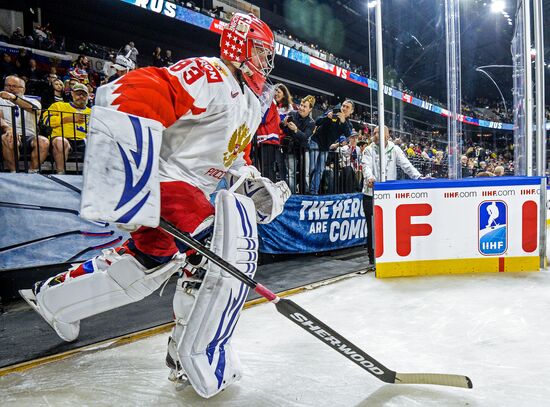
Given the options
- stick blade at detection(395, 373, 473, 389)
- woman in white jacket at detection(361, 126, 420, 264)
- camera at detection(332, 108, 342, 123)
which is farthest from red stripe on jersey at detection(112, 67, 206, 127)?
camera at detection(332, 108, 342, 123)

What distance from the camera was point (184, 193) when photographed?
157 centimetres

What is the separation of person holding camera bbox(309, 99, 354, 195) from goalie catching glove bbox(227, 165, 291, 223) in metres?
3.47

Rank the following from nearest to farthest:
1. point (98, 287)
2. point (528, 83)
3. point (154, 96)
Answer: point (154, 96) → point (98, 287) → point (528, 83)

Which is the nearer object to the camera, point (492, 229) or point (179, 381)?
point (179, 381)

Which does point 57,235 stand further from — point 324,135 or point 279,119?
point 324,135

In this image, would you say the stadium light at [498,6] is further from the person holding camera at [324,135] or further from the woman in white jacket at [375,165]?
the woman in white jacket at [375,165]

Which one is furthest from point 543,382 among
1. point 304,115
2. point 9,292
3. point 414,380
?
point 304,115

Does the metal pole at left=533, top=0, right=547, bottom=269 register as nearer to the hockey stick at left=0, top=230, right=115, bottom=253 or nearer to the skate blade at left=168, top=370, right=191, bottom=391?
the skate blade at left=168, top=370, right=191, bottom=391

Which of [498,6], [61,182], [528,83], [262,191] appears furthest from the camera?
[498,6]

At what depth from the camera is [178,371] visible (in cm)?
162

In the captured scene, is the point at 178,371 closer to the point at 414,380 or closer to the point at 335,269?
the point at 414,380

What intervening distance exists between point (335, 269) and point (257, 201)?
2.57 m

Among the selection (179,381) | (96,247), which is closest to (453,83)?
(96,247)

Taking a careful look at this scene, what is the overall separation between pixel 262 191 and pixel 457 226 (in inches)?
106
